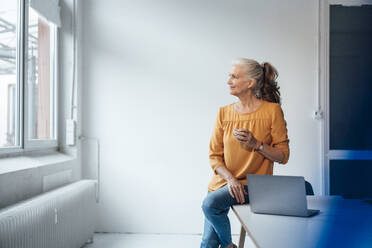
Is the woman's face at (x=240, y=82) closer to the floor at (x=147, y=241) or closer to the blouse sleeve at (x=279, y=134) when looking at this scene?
the blouse sleeve at (x=279, y=134)

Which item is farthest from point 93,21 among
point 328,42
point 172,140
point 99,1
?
point 328,42

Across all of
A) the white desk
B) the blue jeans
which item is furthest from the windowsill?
the white desk

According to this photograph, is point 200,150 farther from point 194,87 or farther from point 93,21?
point 93,21

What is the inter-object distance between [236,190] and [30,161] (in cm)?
172

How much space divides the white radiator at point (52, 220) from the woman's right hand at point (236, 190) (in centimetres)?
118

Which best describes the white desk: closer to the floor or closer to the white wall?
the floor

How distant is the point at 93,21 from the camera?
3787 millimetres

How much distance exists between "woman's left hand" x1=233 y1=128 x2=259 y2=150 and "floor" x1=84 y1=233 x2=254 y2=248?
5.59ft

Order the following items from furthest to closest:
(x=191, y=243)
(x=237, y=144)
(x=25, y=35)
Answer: (x=191, y=243) → (x=25, y=35) → (x=237, y=144)

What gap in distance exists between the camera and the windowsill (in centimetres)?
241

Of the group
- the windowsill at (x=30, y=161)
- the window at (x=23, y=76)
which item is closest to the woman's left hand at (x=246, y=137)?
the windowsill at (x=30, y=161)

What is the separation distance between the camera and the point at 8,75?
263 centimetres

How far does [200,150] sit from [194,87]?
651 mm

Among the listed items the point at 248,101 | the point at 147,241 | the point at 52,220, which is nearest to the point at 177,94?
the point at 147,241
